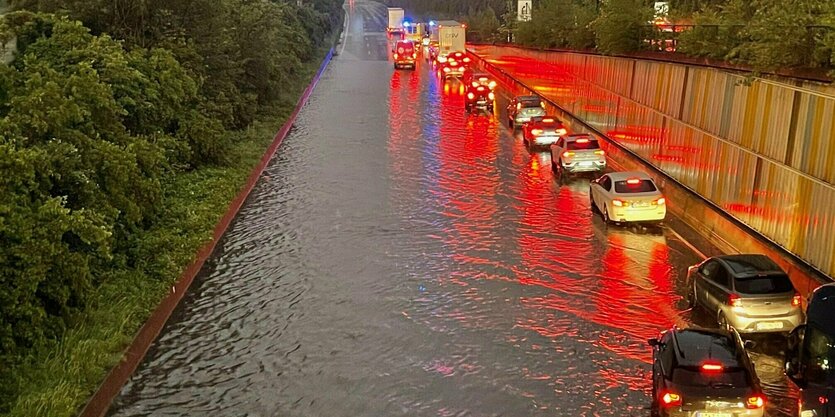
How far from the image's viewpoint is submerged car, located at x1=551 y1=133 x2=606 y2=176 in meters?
27.5

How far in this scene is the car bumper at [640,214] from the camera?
21.0 metres

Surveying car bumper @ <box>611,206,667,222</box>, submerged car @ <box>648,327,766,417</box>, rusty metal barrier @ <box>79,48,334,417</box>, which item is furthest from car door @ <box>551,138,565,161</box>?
submerged car @ <box>648,327,766,417</box>

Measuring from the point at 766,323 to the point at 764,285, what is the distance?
0.63m

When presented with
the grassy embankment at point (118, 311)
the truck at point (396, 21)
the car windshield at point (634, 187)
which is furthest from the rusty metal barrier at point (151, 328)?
the truck at point (396, 21)

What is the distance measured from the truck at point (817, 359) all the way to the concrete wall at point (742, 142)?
5239 millimetres

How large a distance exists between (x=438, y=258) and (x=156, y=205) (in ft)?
21.3

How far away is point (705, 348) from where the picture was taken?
10.4 metres

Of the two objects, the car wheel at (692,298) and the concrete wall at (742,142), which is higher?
the concrete wall at (742,142)

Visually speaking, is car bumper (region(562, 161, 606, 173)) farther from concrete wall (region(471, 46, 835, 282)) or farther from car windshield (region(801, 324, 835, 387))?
car windshield (region(801, 324, 835, 387))

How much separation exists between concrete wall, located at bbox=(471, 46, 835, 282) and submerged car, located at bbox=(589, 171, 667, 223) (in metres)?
1.32

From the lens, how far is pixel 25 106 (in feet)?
48.8

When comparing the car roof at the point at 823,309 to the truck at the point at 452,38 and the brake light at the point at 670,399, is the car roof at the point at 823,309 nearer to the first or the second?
the brake light at the point at 670,399

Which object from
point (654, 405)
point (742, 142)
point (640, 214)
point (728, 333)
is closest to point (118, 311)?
point (654, 405)

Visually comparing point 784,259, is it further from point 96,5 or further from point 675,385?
point 96,5
